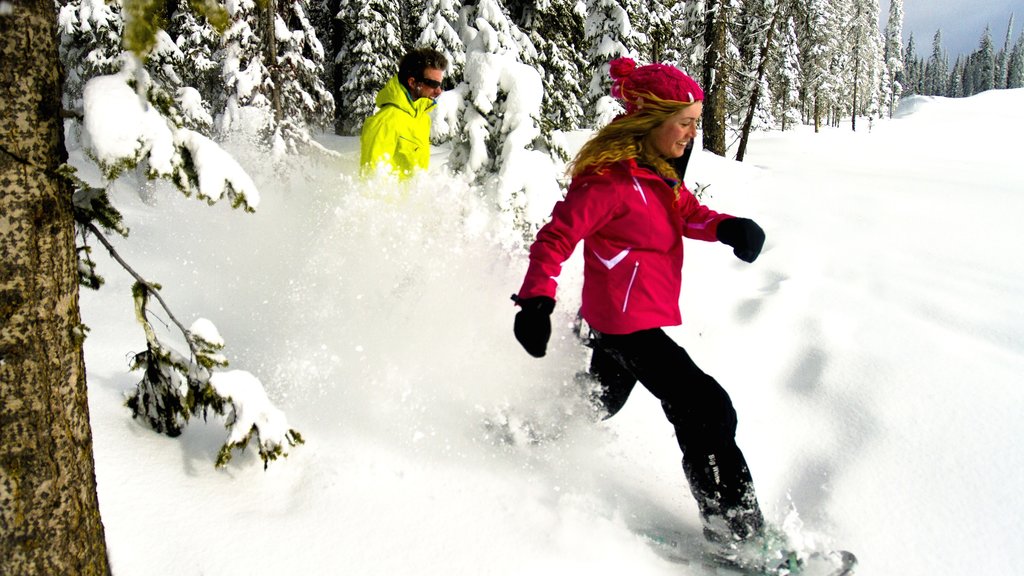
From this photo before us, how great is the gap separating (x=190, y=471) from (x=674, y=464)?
282 cm

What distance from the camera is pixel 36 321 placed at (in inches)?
74.7

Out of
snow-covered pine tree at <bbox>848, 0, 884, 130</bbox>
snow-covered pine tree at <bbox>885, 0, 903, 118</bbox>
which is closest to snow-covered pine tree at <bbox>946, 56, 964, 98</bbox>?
snow-covered pine tree at <bbox>885, 0, 903, 118</bbox>

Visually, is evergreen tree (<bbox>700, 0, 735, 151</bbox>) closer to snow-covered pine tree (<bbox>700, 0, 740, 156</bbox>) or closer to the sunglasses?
snow-covered pine tree (<bbox>700, 0, 740, 156</bbox>)

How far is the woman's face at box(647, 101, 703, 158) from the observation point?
292cm

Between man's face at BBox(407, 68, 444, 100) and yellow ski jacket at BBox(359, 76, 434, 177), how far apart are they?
0.23 feet

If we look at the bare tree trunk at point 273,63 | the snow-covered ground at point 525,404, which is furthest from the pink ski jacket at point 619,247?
the bare tree trunk at point 273,63

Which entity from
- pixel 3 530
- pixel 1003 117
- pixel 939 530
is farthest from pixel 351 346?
pixel 1003 117

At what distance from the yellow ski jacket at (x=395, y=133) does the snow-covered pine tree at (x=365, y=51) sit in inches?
658

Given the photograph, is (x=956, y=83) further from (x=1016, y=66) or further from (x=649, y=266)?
(x=649, y=266)

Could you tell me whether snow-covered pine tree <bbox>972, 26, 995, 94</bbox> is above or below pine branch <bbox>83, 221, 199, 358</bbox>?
above

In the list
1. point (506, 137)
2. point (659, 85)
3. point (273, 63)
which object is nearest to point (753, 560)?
point (659, 85)

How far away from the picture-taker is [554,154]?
23.7 feet

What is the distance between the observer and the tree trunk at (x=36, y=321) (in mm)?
1780

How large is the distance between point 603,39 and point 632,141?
39.4ft
